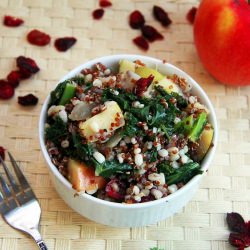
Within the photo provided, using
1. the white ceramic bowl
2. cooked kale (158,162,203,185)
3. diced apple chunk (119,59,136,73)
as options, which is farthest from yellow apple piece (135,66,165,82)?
cooked kale (158,162,203,185)

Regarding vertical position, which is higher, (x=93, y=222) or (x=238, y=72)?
(x=238, y=72)

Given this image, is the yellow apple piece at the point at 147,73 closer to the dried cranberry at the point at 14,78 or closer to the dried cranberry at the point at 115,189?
the dried cranberry at the point at 115,189

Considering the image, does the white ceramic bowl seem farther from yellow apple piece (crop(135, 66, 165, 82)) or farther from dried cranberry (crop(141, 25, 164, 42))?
dried cranberry (crop(141, 25, 164, 42))

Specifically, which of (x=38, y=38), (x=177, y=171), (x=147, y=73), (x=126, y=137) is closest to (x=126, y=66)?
(x=147, y=73)

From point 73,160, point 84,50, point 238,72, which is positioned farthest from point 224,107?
point 73,160

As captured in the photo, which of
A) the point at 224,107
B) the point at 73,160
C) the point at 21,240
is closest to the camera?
the point at 73,160

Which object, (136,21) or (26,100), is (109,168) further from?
Answer: (136,21)

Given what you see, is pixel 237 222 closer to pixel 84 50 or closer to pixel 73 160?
pixel 73 160

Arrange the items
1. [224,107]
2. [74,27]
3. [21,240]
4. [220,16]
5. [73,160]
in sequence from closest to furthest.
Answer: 1. [73,160]
2. [21,240]
3. [220,16]
4. [224,107]
5. [74,27]
